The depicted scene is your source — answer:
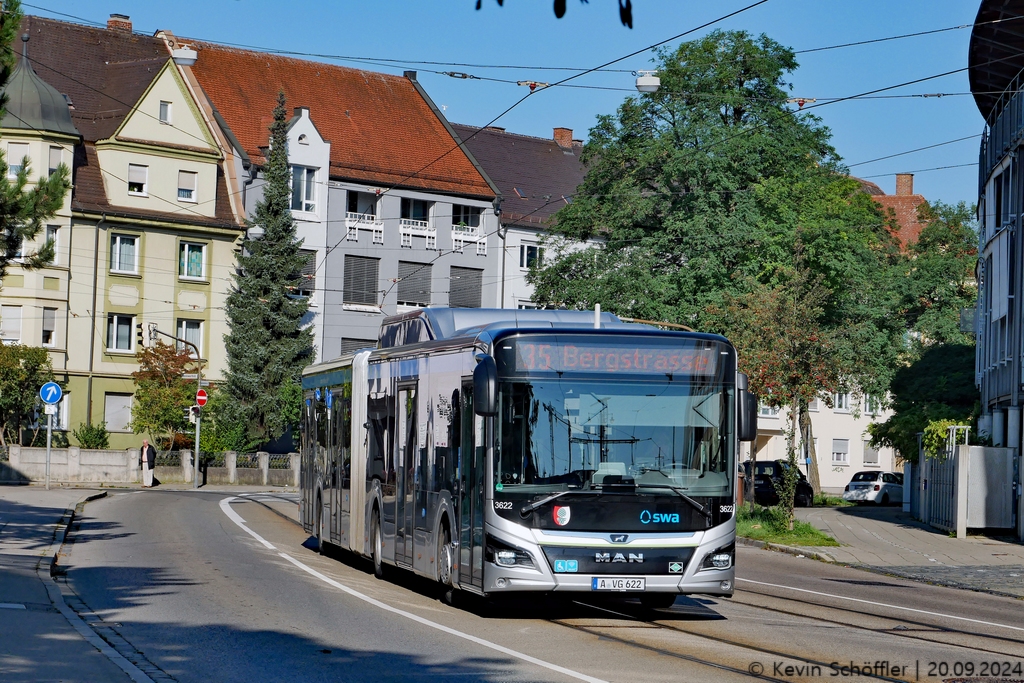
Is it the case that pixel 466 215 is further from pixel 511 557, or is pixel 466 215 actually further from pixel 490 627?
pixel 490 627

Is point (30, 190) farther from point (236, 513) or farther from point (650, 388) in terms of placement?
point (236, 513)

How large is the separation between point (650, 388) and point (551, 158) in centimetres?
6109

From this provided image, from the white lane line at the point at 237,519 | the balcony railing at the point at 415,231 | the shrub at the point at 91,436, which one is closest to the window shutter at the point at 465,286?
the balcony railing at the point at 415,231

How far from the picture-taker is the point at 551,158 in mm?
74438

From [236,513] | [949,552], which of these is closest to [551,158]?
[236,513]

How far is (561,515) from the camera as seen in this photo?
13758 millimetres

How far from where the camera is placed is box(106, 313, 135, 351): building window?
5594cm

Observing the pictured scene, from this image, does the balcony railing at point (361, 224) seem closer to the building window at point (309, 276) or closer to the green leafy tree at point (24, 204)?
the building window at point (309, 276)

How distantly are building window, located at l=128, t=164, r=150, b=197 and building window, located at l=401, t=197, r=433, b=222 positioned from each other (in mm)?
11739

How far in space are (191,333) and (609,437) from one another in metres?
46.1

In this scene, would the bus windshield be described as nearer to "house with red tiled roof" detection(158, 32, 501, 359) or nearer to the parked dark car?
the parked dark car

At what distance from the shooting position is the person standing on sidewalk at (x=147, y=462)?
4803cm

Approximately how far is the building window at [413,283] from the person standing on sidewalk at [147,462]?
1780cm

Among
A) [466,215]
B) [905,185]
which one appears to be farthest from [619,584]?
[905,185]
